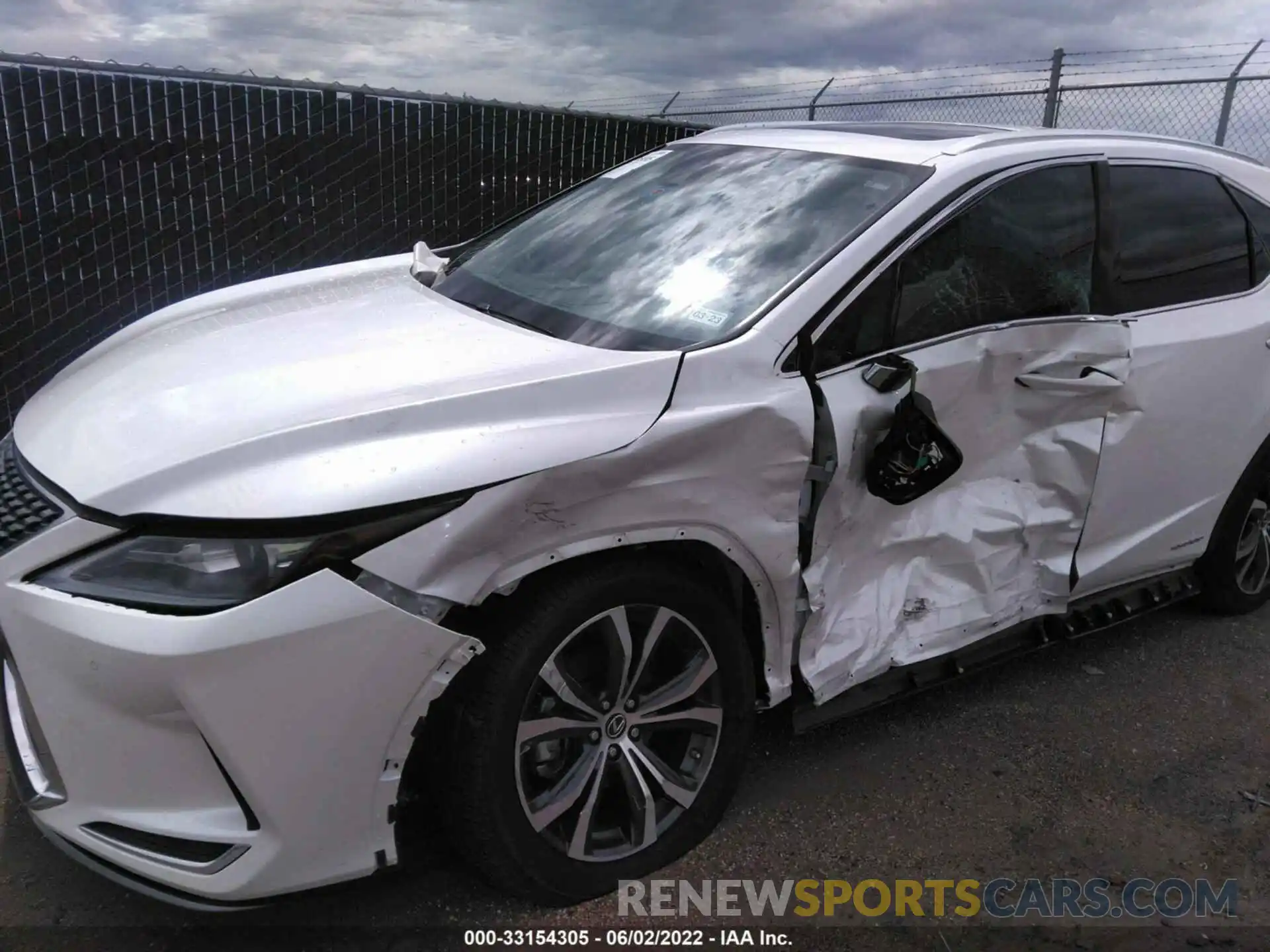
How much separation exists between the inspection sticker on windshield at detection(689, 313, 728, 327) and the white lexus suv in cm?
2

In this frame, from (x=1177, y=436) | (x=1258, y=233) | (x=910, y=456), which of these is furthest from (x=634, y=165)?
(x=1258, y=233)

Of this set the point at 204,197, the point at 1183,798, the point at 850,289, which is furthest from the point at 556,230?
the point at 204,197

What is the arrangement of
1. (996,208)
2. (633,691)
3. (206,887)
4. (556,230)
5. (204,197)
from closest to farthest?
(206,887), (633,691), (996,208), (556,230), (204,197)

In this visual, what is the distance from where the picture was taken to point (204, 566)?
1996 mm

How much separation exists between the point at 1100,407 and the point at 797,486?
127 centimetres

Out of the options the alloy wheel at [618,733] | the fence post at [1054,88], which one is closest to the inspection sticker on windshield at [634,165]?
the alloy wheel at [618,733]

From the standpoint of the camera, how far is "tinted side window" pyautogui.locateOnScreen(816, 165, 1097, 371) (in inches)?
109

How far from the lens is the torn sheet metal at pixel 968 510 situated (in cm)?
274

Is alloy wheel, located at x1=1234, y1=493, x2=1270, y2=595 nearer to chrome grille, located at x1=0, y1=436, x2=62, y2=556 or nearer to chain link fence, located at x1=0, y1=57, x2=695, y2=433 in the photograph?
chrome grille, located at x1=0, y1=436, x2=62, y2=556

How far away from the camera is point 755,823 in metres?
2.88

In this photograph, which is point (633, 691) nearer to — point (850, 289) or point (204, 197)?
point (850, 289)

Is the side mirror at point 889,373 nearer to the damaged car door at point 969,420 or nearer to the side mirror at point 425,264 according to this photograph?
the damaged car door at point 969,420

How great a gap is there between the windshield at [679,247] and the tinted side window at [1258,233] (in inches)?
64.5

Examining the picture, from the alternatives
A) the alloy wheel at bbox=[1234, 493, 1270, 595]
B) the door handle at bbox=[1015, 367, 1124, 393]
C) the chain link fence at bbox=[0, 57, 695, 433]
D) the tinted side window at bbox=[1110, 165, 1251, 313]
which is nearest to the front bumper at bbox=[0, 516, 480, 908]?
the door handle at bbox=[1015, 367, 1124, 393]
